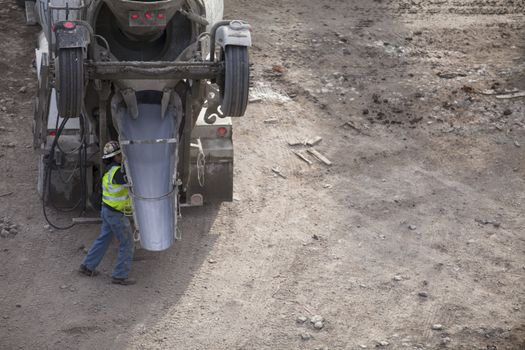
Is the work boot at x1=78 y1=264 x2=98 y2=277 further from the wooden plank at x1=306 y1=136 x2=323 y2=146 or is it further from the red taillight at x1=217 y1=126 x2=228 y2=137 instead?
the wooden plank at x1=306 y1=136 x2=323 y2=146

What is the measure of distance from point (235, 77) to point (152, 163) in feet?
4.32

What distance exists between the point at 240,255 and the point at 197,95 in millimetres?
1954

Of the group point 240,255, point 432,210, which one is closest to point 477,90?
point 432,210

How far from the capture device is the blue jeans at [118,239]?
425 inches

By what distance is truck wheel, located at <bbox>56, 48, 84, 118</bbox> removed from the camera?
9.91 metres

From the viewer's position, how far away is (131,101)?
1082cm

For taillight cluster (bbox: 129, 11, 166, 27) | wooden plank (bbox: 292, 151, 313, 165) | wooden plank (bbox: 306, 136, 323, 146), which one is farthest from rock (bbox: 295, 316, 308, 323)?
wooden plank (bbox: 306, 136, 323, 146)

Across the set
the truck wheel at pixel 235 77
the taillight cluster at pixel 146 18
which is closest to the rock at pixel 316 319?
the truck wheel at pixel 235 77

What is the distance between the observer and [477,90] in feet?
A: 51.6

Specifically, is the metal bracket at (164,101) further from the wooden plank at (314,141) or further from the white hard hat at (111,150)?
the wooden plank at (314,141)

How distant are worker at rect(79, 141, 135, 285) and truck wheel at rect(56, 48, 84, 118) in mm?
1053

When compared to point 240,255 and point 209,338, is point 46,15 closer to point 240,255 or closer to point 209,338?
point 240,255

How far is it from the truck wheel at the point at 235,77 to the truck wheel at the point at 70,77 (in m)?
1.43

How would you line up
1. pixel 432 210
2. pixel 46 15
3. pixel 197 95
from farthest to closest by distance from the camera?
pixel 432 210
pixel 46 15
pixel 197 95
